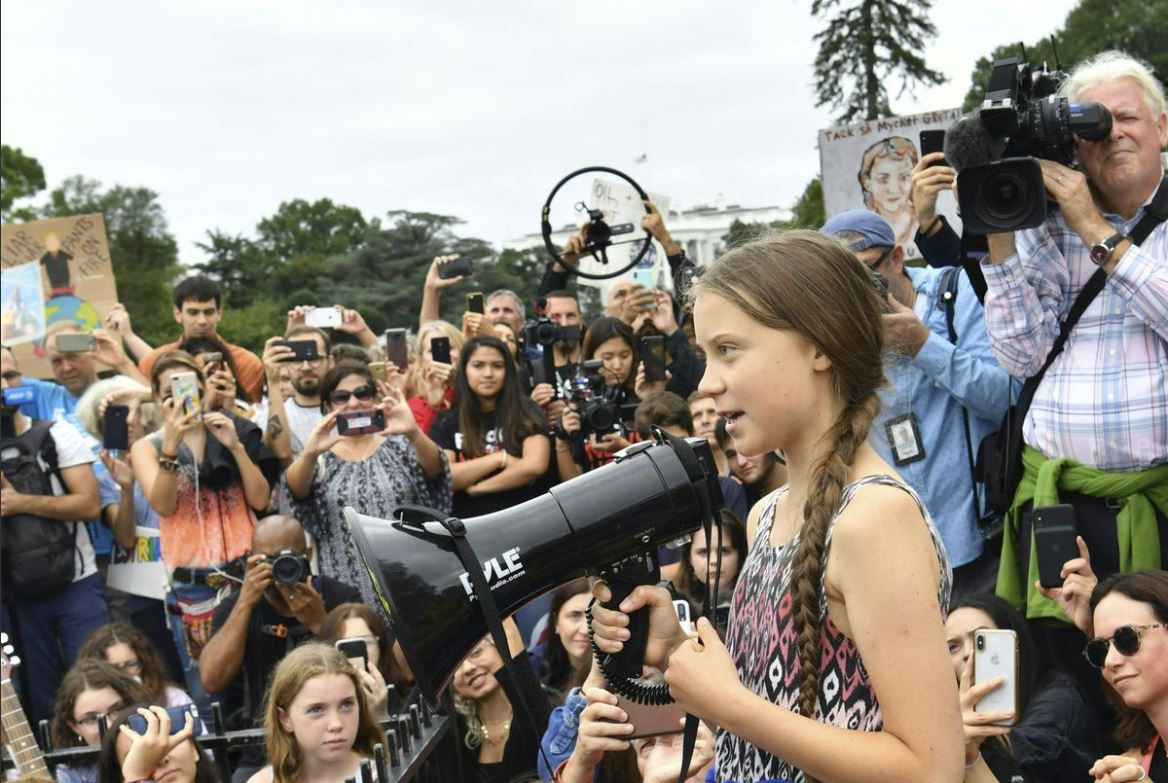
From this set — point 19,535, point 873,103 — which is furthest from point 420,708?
point 873,103

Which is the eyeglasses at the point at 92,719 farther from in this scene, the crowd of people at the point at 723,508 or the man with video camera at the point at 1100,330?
the man with video camera at the point at 1100,330

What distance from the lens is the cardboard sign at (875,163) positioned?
8430 mm

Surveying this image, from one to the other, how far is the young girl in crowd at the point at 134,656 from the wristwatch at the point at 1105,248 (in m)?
4.01

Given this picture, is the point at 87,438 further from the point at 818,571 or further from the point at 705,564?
the point at 818,571

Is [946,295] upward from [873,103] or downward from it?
downward

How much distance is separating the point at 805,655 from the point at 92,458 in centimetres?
566

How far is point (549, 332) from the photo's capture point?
22.9 ft

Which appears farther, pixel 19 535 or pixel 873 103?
pixel 873 103

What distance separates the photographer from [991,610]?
13.5 feet

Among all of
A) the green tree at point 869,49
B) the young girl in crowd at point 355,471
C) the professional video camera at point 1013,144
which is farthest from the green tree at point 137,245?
the professional video camera at point 1013,144

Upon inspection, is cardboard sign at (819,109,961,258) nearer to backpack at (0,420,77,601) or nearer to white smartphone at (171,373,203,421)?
white smartphone at (171,373,203,421)

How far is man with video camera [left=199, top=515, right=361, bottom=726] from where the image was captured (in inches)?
216

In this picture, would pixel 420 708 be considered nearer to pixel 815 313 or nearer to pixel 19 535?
pixel 815 313

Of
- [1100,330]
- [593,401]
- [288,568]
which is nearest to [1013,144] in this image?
[1100,330]
